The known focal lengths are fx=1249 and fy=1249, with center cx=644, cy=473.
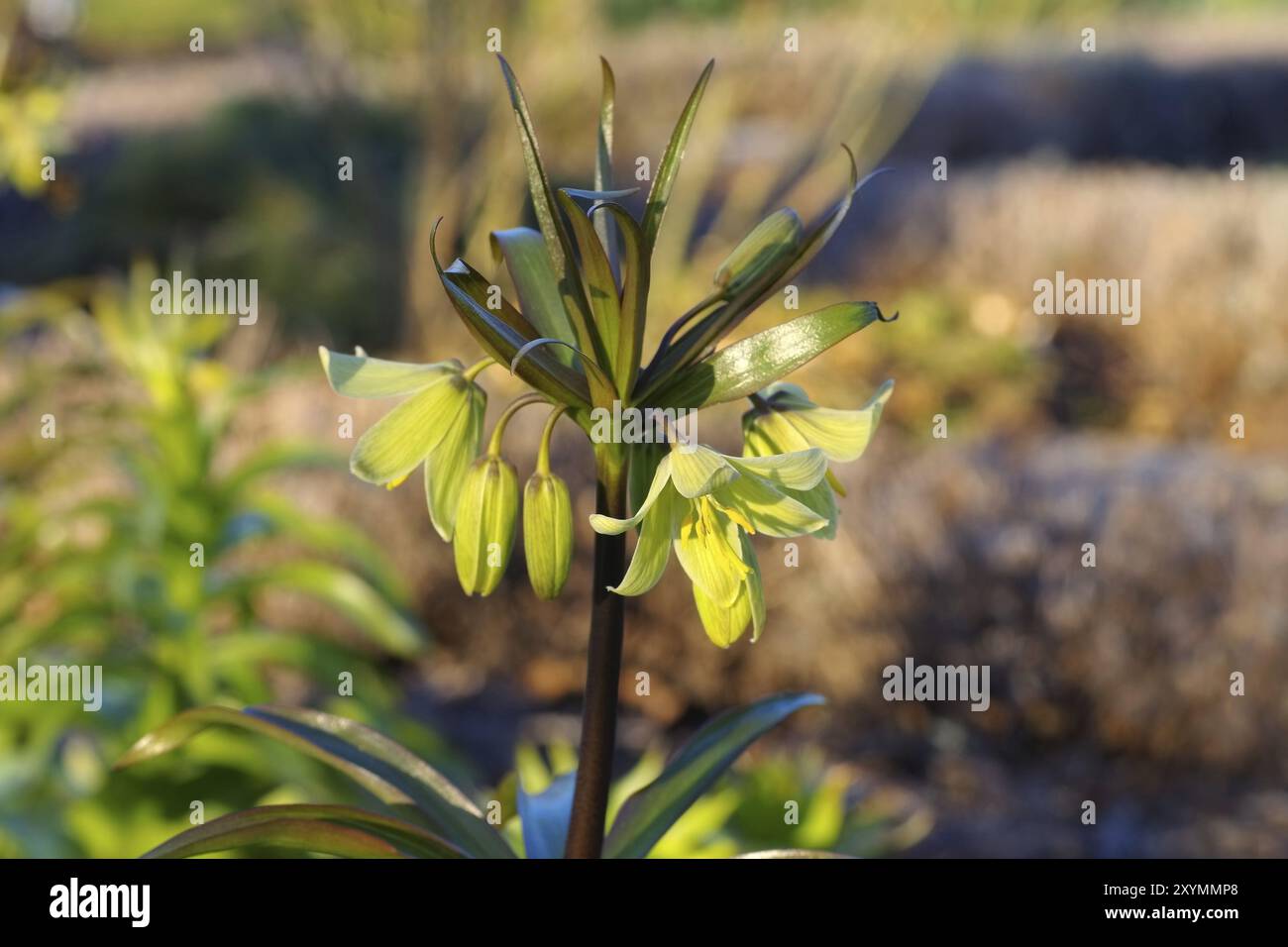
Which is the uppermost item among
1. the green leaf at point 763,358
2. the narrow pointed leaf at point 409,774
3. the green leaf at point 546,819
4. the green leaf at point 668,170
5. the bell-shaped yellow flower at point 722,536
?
the green leaf at point 668,170

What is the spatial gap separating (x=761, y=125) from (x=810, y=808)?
8791mm

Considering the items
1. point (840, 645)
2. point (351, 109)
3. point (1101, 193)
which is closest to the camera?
point (840, 645)

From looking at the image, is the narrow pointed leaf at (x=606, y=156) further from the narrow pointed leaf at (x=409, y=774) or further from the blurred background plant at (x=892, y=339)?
the blurred background plant at (x=892, y=339)

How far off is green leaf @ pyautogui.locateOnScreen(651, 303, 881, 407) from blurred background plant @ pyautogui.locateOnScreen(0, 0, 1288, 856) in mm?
830

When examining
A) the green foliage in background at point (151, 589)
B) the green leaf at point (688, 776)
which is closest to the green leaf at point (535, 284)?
the green leaf at point (688, 776)

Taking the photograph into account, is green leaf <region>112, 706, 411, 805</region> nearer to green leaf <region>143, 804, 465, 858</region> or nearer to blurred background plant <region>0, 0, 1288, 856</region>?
green leaf <region>143, 804, 465, 858</region>

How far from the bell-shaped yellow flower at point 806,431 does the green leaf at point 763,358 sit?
0.07 metres

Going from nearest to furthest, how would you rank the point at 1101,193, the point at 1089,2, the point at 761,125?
the point at 1101,193, the point at 761,125, the point at 1089,2

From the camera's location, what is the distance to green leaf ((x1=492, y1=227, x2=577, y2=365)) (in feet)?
2.10

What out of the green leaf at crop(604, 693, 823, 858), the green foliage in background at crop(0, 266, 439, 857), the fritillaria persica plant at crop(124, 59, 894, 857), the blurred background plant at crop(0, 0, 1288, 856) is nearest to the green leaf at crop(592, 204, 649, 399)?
the fritillaria persica plant at crop(124, 59, 894, 857)

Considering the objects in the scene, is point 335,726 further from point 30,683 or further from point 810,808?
point 30,683

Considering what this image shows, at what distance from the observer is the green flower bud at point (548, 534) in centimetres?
68

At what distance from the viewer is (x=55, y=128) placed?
78.5 inches

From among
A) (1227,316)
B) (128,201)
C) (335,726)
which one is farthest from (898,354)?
(128,201)
